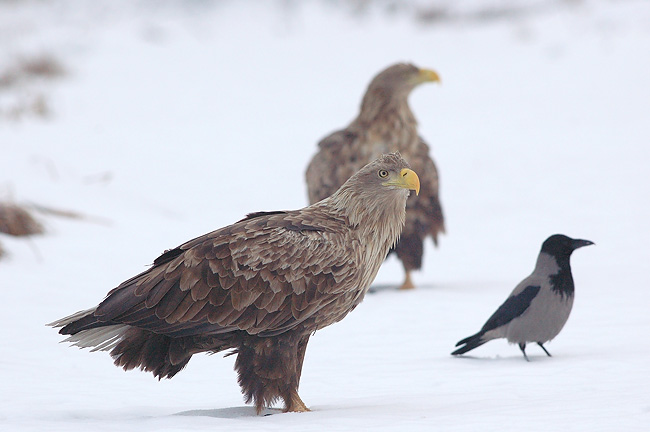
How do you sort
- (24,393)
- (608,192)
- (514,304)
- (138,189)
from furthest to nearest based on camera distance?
(138,189), (608,192), (514,304), (24,393)

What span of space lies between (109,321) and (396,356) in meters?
2.47

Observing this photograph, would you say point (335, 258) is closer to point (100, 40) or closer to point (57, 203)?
point (57, 203)

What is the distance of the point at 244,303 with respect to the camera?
192 inches

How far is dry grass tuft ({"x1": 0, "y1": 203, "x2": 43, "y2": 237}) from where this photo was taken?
34.0 ft

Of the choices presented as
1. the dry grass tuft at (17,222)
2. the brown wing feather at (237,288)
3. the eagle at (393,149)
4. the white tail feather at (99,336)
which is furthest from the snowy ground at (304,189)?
the eagle at (393,149)

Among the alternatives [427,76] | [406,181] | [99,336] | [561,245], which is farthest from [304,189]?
[99,336]

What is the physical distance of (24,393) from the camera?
5.57 meters

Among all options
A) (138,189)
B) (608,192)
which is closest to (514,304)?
(608,192)

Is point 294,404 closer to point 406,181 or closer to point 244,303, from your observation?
point 244,303

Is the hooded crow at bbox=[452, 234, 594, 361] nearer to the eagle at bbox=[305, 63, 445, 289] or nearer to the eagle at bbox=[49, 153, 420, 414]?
the eagle at bbox=[49, 153, 420, 414]

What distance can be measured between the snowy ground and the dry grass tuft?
8.3 inches

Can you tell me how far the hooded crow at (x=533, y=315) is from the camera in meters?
6.36

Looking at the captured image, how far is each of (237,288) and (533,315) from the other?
7.49 feet

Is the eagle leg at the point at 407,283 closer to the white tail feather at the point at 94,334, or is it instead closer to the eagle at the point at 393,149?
the eagle at the point at 393,149
